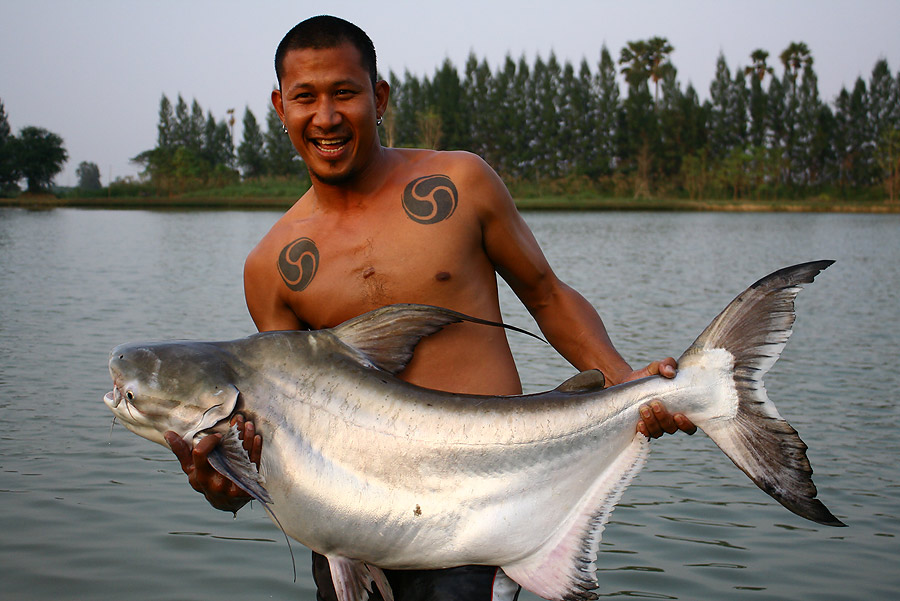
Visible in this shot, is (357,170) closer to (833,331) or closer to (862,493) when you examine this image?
(862,493)

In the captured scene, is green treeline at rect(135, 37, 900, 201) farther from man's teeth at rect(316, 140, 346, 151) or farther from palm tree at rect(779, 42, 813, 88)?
man's teeth at rect(316, 140, 346, 151)

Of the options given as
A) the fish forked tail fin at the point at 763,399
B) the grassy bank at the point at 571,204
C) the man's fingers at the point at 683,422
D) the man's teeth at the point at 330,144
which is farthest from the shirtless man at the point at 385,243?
the grassy bank at the point at 571,204

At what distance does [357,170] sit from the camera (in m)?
2.81

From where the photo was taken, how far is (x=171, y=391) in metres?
2.26

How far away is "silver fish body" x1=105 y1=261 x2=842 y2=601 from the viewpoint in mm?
2244

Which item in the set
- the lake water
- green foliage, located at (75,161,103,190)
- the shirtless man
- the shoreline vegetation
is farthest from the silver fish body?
green foliage, located at (75,161,103,190)

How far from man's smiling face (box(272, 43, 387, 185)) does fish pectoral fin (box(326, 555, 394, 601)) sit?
3.87 ft

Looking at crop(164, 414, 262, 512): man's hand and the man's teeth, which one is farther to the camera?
the man's teeth

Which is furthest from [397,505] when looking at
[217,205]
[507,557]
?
[217,205]

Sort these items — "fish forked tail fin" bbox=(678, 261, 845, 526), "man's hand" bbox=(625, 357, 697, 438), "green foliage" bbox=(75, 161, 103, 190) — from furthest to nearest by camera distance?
"green foliage" bbox=(75, 161, 103, 190)
"man's hand" bbox=(625, 357, 697, 438)
"fish forked tail fin" bbox=(678, 261, 845, 526)

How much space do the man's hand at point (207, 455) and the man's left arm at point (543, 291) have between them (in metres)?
0.94

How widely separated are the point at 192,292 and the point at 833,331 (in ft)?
36.6

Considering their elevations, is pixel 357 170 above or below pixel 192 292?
above

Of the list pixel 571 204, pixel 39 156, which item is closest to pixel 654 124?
pixel 571 204
